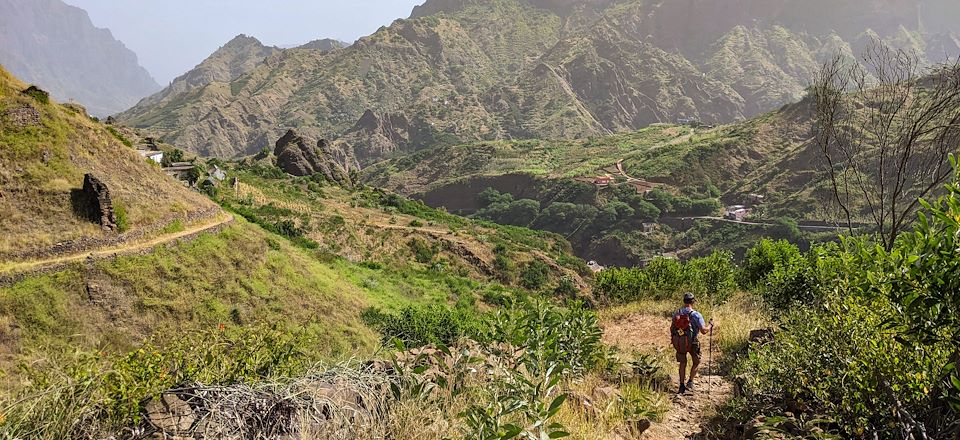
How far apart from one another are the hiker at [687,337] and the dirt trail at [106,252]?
53.2 feet

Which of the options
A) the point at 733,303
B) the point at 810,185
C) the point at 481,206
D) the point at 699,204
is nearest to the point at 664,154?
the point at 699,204

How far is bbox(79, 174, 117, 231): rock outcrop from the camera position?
15.5m

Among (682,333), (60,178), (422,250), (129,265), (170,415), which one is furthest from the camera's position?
(422,250)

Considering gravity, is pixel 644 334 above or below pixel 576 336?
below

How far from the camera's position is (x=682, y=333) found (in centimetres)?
771

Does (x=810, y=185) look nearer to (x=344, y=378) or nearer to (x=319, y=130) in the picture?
(x=344, y=378)

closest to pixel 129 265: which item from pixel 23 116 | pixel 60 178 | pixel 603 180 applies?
pixel 60 178

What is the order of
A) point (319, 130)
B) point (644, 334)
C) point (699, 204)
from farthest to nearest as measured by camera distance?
point (319, 130), point (699, 204), point (644, 334)

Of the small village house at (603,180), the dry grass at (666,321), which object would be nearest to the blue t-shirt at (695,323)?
the dry grass at (666,321)

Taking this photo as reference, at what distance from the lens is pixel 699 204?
7994cm

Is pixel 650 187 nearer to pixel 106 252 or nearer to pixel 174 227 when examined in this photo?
pixel 174 227

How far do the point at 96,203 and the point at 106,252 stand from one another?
5.87 feet

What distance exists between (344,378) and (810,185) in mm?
83690

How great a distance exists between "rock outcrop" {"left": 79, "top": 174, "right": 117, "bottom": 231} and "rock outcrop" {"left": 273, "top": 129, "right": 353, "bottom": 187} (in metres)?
39.1
